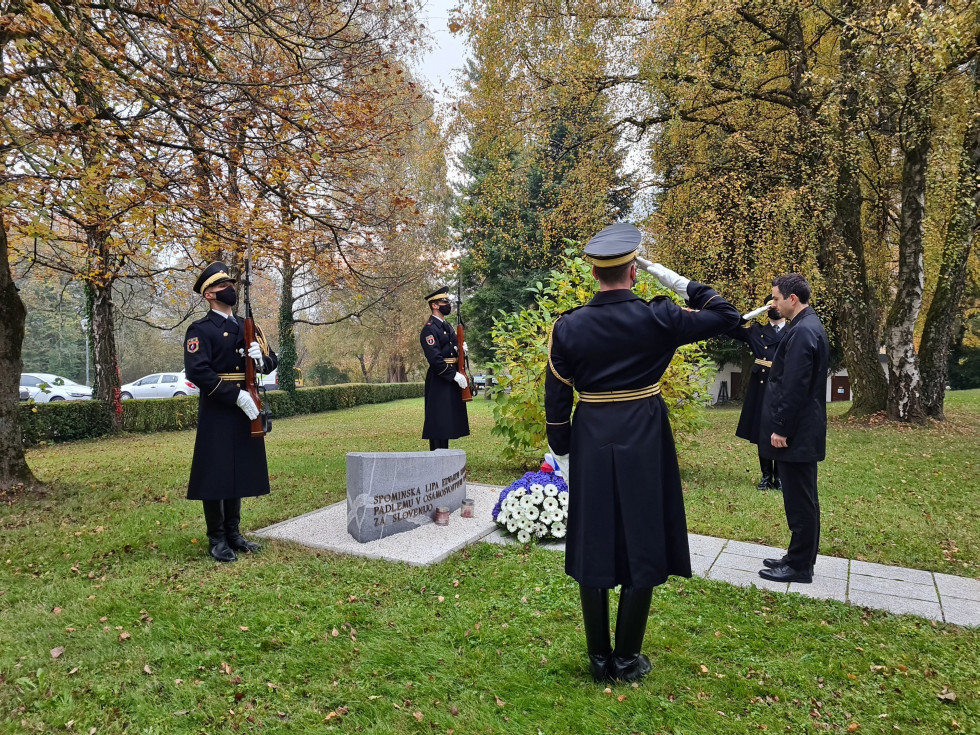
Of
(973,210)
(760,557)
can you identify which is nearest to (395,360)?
Answer: (973,210)

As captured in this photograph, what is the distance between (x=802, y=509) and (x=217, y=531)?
15.6 feet

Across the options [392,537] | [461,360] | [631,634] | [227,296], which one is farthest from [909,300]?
[227,296]

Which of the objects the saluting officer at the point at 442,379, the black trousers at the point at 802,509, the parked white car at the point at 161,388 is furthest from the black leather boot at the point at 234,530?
the parked white car at the point at 161,388

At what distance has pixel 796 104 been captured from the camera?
40.3ft

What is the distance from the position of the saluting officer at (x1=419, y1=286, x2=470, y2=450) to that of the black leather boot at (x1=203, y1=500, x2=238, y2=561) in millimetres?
2617

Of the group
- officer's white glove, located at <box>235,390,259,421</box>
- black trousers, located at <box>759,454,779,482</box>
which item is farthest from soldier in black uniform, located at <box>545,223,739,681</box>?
black trousers, located at <box>759,454,779,482</box>

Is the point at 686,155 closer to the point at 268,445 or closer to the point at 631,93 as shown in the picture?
the point at 631,93

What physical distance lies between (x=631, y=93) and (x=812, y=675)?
12783 millimetres

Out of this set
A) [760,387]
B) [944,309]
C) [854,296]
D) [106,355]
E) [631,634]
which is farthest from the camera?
[106,355]

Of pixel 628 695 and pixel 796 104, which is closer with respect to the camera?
pixel 628 695

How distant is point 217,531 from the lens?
508 centimetres

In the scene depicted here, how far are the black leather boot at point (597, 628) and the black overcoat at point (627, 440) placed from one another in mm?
Answer: 168

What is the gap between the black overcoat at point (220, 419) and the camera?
470 centimetres

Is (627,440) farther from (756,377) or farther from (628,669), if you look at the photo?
(756,377)
